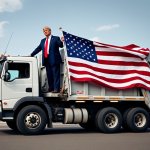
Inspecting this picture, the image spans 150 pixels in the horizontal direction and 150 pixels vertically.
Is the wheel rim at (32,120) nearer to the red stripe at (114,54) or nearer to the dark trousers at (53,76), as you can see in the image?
the dark trousers at (53,76)

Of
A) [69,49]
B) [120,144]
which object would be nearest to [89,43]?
[69,49]

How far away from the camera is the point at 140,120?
46.0 ft

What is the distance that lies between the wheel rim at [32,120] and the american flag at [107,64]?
1824 millimetres

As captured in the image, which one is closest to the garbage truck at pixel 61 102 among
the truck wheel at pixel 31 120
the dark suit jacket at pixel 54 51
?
the truck wheel at pixel 31 120

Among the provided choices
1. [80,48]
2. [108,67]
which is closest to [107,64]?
[108,67]

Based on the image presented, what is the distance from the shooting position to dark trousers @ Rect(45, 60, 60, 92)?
511 inches

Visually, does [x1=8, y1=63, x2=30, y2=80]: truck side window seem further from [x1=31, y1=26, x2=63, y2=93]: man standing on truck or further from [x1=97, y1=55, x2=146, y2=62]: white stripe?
[x1=97, y1=55, x2=146, y2=62]: white stripe

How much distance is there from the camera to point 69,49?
13.1 meters

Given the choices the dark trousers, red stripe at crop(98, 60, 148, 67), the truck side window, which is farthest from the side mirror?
red stripe at crop(98, 60, 148, 67)

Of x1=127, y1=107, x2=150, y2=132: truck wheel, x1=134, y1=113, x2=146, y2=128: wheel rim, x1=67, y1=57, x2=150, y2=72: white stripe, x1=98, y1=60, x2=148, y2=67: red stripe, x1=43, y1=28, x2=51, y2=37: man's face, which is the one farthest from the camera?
x1=134, y1=113, x2=146, y2=128: wheel rim

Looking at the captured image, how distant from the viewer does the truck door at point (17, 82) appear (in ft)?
40.0

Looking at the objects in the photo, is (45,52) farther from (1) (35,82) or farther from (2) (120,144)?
(2) (120,144)

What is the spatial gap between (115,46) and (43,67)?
284cm

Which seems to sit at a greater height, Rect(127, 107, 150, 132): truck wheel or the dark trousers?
the dark trousers
